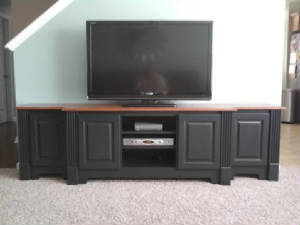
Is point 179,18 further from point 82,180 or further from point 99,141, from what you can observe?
point 82,180

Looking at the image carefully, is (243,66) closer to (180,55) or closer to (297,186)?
(180,55)

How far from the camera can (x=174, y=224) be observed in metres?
1.61

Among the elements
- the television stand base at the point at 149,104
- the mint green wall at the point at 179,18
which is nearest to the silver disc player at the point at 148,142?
the television stand base at the point at 149,104

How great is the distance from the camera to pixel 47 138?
235 cm

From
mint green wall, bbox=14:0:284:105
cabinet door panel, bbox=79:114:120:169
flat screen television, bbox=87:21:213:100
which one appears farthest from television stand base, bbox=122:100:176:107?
mint green wall, bbox=14:0:284:105

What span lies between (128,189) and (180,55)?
1208 mm

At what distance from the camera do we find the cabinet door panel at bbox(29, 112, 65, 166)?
2334 mm

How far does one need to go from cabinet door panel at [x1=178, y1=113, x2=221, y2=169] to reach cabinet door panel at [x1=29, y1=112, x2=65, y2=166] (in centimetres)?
103

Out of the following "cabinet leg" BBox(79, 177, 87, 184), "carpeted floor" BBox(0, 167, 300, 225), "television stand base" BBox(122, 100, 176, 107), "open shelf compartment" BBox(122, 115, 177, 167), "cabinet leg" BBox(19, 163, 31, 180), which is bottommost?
"carpeted floor" BBox(0, 167, 300, 225)

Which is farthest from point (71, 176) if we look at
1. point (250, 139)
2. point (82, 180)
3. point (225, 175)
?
point (250, 139)

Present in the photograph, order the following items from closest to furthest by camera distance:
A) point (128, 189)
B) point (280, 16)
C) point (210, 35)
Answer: point (128, 189) → point (210, 35) → point (280, 16)

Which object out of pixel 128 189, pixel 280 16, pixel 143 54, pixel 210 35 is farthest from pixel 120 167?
pixel 280 16

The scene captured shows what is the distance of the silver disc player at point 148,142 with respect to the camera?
2.29 metres

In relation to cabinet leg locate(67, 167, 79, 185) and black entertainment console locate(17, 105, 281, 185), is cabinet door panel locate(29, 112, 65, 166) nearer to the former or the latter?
black entertainment console locate(17, 105, 281, 185)
